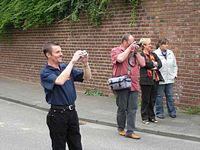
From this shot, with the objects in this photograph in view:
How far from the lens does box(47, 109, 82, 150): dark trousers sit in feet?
16.4

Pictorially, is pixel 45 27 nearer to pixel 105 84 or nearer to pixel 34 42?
pixel 34 42

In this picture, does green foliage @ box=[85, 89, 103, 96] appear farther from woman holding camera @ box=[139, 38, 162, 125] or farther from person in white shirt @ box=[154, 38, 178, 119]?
woman holding camera @ box=[139, 38, 162, 125]

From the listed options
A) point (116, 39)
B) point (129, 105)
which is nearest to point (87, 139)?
point (129, 105)

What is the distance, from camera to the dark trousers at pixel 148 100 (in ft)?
27.5

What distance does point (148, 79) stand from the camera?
831cm

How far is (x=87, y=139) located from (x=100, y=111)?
2.47 metres

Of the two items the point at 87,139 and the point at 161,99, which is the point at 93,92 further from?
the point at 87,139

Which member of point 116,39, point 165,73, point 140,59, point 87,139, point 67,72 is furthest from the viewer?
point 116,39

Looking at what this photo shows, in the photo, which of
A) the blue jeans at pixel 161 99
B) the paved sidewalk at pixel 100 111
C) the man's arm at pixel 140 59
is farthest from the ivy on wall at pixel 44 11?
the man's arm at pixel 140 59

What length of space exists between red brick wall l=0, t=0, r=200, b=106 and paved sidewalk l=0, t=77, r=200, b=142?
0.66m

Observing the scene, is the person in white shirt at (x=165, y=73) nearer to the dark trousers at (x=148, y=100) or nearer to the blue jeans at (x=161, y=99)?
the blue jeans at (x=161, y=99)

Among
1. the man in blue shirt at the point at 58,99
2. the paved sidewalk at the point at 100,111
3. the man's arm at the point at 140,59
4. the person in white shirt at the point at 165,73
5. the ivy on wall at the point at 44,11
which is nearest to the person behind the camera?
the man in blue shirt at the point at 58,99

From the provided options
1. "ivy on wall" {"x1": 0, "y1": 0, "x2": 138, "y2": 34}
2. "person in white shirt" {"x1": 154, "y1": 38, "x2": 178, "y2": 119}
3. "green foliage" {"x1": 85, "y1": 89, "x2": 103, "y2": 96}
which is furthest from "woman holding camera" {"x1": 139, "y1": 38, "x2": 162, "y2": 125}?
"green foliage" {"x1": 85, "y1": 89, "x2": 103, "y2": 96}

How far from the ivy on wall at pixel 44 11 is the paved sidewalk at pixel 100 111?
2203 mm
